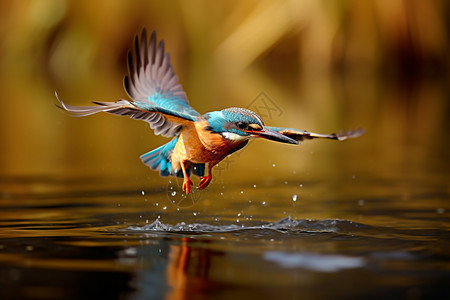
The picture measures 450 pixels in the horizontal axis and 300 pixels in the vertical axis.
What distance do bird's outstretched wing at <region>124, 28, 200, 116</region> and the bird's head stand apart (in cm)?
95

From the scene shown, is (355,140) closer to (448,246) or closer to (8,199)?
(8,199)

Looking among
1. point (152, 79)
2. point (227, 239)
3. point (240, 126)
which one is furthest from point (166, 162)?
point (240, 126)

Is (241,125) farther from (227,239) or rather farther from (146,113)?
(227,239)

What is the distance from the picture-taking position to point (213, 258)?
13.5 feet

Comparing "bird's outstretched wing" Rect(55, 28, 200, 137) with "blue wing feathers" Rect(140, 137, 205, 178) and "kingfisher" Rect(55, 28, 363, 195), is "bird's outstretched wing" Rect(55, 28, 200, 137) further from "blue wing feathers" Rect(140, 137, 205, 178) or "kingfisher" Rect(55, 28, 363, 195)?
"blue wing feathers" Rect(140, 137, 205, 178)

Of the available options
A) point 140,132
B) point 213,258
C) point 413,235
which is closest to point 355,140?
point 140,132

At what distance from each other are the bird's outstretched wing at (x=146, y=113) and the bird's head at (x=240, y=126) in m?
0.17

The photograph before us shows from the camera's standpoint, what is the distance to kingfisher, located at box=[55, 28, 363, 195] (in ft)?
14.5

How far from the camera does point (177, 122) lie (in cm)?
468

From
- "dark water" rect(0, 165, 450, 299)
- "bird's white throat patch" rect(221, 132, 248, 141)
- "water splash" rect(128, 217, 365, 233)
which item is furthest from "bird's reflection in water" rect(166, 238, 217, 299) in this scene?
"bird's white throat patch" rect(221, 132, 248, 141)

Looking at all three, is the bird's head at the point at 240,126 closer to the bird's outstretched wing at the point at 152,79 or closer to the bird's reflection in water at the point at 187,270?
the bird's reflection in water at the point at 187,270

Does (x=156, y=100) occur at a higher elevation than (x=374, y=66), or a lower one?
lower

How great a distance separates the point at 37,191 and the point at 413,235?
10.0ft

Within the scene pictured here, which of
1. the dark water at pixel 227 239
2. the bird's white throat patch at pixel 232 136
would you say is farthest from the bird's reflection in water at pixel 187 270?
the bird's white throat patch at pixel 232 136
